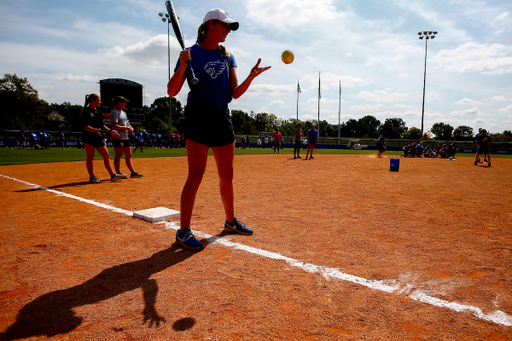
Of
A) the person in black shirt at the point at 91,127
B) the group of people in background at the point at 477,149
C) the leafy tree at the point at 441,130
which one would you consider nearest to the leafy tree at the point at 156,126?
the group of people in background at the point at 477,149

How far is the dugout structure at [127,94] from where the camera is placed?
37.4 meters

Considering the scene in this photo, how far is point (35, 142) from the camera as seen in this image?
1092 inches

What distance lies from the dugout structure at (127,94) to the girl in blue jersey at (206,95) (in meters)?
38.0

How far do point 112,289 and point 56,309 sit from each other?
0.37m

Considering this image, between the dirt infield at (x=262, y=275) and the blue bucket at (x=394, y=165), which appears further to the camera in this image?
the blue bucket at (x=394, y=165)

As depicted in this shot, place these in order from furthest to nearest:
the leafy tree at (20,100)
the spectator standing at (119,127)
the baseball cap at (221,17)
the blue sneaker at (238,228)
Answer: the leafy tree at (20,100) < the spectator standing at (119,127) < the blue sneaker at (238,228) < the baseball cap at (221,17)

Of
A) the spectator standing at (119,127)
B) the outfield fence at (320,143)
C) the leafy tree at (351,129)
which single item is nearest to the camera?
the spectator standing at (119,127)

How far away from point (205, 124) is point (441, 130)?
6268 inches

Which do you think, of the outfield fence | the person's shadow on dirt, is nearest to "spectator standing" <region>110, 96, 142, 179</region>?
the person's shadow on dirt

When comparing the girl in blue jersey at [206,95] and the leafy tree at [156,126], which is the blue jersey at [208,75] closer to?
the girl in blue jersey at [206,95]

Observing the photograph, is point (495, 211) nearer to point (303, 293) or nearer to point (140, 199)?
point (303, 293)

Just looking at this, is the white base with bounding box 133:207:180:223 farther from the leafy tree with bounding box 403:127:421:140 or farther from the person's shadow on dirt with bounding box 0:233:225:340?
the leafy tree with bounding box 403:127:421:140

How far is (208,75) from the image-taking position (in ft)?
9.95

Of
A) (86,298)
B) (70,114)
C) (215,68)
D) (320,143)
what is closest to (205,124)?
(215,68)
